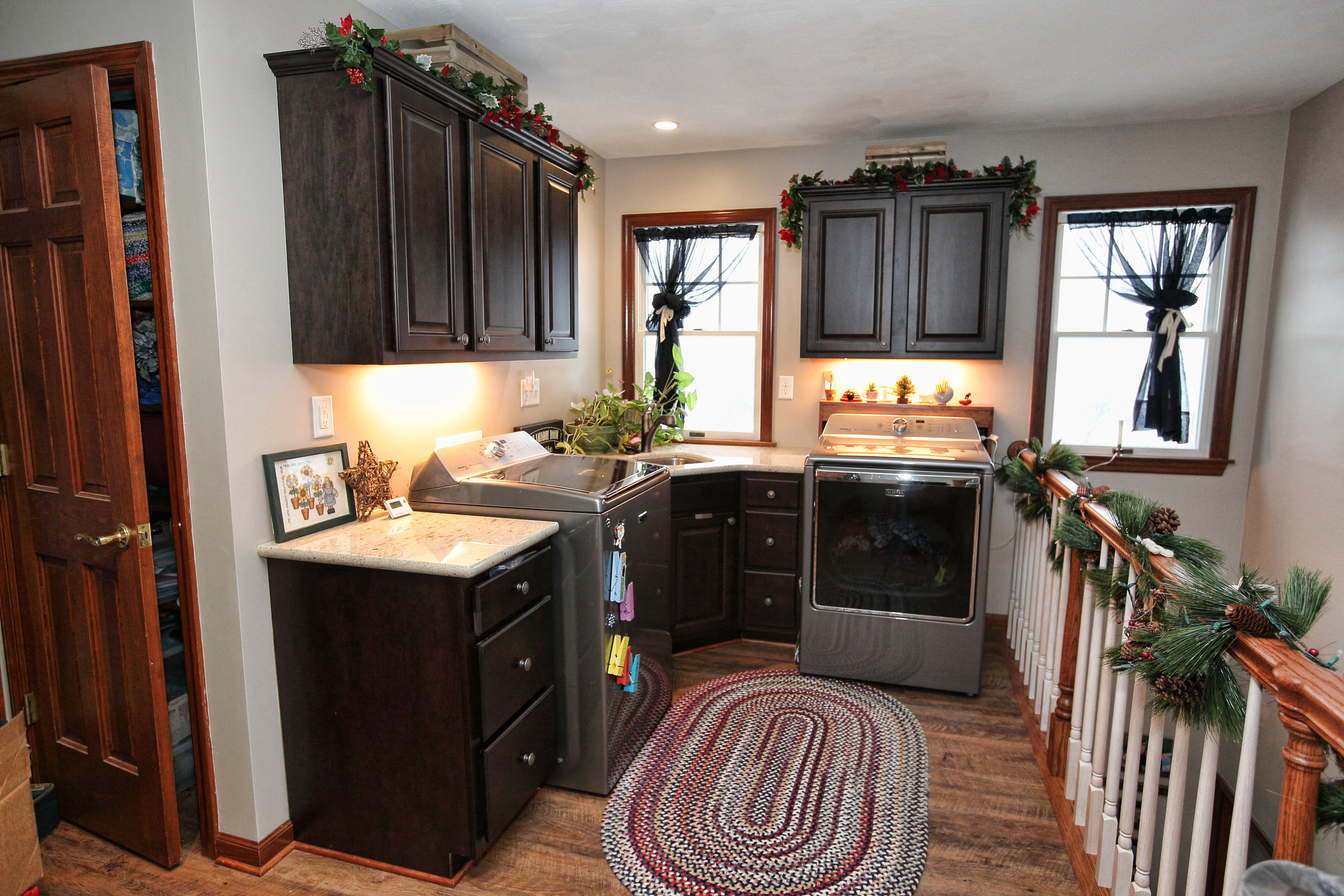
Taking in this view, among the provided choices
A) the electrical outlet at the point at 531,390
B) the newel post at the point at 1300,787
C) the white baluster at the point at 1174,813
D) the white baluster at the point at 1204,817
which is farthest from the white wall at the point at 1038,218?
the newel post at the point at 1300,787

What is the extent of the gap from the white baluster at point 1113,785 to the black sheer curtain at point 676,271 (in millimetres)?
2699

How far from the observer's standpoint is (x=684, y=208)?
4102 mm

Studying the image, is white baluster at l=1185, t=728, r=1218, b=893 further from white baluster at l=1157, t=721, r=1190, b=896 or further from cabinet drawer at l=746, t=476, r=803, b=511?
cabinet drawer at l=746, t=476, r=803, b=511

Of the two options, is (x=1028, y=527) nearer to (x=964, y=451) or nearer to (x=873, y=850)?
(x=964, y=451)

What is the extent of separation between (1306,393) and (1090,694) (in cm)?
206

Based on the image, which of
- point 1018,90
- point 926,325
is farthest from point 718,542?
point 1018,90

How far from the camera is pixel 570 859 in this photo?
6.92ft

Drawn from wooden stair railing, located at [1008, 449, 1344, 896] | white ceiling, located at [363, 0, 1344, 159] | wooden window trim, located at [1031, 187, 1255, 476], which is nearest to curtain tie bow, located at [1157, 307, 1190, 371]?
wooden window trim, located at [1031, 187, 1255, 476]

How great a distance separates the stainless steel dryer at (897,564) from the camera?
2977 millimetres

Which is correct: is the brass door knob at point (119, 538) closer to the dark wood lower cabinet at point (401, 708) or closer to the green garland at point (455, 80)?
the dark wood lower cabinet at point (401, 708)

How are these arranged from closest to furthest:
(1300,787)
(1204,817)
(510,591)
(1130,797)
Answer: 1. (1300,787)
2. (1204,817)
3. (1130,797)
4. (510,591)

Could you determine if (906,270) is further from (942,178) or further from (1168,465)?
(1168,465)

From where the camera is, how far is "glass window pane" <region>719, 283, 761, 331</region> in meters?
4.09

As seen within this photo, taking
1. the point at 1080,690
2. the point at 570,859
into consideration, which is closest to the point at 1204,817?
the point at 1080,690
